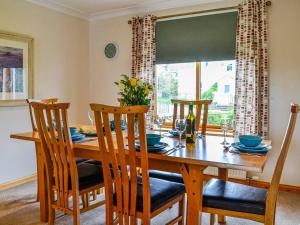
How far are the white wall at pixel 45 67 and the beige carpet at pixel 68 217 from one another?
58 centimetres

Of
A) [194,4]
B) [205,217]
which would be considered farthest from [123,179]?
[194,4]

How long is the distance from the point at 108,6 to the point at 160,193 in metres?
3.18

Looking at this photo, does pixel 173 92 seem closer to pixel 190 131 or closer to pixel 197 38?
pixel 197 38

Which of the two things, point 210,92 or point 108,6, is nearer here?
point 210,92

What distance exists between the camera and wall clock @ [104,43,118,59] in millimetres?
4479

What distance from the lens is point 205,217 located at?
267cm

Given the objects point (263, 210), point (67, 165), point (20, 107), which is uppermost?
point (20, 107)

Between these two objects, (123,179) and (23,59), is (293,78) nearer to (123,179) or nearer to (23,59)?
(123,179)

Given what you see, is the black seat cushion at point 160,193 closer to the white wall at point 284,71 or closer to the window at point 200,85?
the window at point 200,85

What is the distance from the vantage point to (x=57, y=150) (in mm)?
2182

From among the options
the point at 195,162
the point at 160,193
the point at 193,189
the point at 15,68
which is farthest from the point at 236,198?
the point at 15,68

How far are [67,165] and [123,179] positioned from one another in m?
0.62

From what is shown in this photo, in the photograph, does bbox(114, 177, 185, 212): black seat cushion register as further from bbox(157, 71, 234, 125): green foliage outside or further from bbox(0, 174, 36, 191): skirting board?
bbox(0, 174, 36, 191): skirting board

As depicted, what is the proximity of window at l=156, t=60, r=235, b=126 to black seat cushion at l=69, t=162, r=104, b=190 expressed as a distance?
1405 mm
